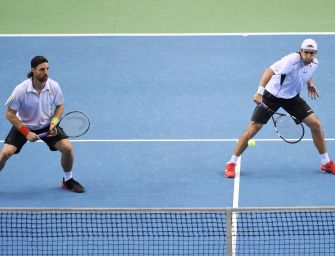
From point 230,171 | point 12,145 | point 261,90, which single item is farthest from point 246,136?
point 12,145

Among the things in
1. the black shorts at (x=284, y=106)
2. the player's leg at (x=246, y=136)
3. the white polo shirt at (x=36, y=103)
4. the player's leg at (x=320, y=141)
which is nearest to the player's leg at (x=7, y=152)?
the white polo shirt at (x=36, y=103)

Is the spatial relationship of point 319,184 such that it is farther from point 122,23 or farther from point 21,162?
point 122,23

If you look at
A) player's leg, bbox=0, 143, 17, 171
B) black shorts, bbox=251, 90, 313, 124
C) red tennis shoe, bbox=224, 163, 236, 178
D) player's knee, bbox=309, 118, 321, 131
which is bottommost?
red tennis shoe, bbox=224, 163, 236, 178

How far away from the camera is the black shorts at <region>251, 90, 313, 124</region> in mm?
10633

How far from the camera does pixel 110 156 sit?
11461 mm

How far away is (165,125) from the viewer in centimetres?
1226

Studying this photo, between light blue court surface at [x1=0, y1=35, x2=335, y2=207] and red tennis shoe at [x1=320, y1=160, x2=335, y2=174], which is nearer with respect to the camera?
light blue court surface at [x1=0, y1=35, x2=335, y2=207]

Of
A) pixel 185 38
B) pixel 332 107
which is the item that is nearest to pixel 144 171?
pixel 332 107

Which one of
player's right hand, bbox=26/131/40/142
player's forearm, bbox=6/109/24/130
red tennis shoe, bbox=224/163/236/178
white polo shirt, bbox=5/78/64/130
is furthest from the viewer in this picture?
red tennis shoe, bbox=224/163/236/178

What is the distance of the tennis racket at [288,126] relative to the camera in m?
10.5

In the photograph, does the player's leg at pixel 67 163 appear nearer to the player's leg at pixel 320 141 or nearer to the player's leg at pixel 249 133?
the player's leg at pixel 249 133

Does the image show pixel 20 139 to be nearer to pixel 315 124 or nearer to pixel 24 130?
pixel 24 130

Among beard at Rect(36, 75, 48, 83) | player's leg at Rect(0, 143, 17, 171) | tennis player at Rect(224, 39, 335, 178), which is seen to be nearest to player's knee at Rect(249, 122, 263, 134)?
tennis player at Rect(224, 39, 335, 178)

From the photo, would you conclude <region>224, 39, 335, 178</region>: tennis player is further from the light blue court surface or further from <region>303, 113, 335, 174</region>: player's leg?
the light blue court surface
